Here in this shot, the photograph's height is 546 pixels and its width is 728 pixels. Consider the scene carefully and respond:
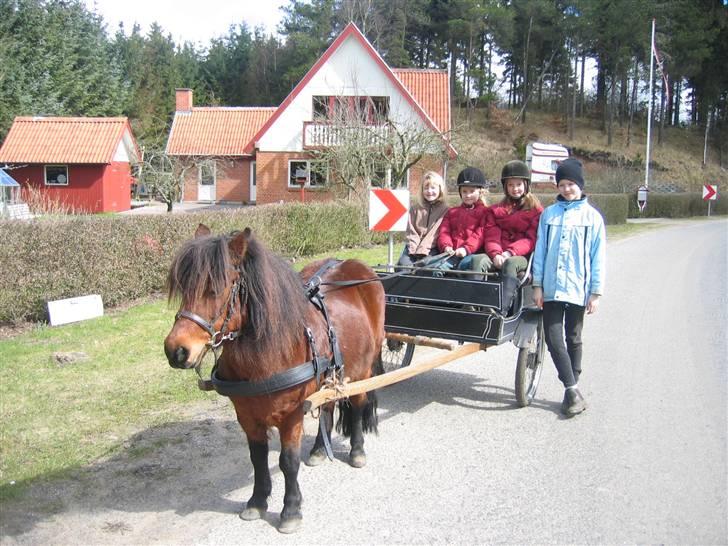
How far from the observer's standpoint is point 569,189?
559 cm

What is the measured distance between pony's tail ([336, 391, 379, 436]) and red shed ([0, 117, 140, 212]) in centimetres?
3070

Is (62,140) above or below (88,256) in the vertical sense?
above

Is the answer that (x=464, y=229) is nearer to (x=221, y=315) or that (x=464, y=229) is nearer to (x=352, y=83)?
(x=221, y=315)

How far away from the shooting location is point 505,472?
177 inches

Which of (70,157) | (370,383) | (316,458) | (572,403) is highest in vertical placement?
(70,157)

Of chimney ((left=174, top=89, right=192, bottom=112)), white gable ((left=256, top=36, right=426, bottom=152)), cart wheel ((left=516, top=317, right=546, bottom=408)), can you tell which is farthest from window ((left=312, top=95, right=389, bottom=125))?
cart wheel ((left=516, top=317, right=546, bottom=408))

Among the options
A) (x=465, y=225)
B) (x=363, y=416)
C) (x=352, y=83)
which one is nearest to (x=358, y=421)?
(x=363, y=416)

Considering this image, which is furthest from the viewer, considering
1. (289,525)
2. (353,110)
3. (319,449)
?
(353,110)

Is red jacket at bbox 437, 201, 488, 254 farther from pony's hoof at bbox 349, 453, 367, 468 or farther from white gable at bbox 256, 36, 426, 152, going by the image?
white gable at bbox 256, 36, 426, 152

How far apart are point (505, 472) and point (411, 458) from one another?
2.20ft

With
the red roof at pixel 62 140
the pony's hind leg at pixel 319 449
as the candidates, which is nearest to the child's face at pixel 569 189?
the pony's hind leg at pixel 319 449

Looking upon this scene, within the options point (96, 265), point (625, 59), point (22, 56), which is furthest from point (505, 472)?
point (625, 59)

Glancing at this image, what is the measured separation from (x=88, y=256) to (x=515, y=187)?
19.4 feet

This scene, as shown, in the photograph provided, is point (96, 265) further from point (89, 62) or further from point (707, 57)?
point (707, 57)
